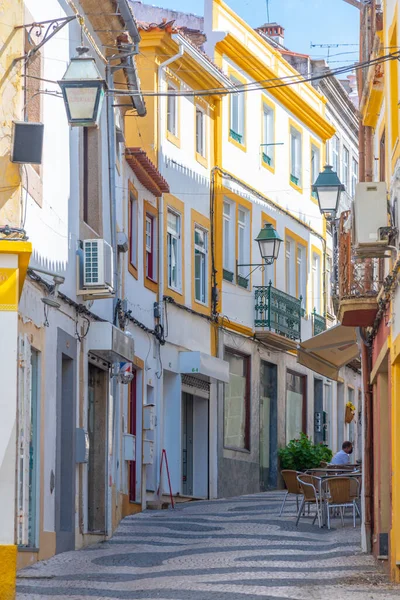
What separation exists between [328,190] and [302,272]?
58.9 ft

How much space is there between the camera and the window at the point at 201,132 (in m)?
29.0

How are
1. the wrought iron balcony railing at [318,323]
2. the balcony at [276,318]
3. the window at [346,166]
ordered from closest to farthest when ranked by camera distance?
1. the balcony at [276,318]
2. the wrought iron balcony railing at [318,323]
3. the window at [346,166]

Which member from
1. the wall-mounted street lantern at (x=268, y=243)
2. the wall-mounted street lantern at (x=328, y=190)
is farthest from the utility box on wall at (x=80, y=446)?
the wall-mounted street lantern at (x=268, y=243)

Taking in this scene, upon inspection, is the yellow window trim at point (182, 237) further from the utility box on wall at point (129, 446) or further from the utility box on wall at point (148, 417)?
the utility box on wall at point (129, 446)

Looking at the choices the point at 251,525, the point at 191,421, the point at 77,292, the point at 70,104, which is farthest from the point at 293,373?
the point at 70,104

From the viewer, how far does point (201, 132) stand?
2920 centimetres

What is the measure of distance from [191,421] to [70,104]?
15.6 m

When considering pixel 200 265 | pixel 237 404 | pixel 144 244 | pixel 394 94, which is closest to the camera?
pixel 394 94

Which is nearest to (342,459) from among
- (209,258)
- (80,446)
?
(209,258)

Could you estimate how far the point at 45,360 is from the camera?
15461 millimetres

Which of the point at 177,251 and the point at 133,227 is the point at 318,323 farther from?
the point at 133,227

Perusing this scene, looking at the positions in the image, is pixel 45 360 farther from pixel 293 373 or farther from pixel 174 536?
pixel 293 373

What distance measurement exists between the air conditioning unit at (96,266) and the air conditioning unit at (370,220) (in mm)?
4159

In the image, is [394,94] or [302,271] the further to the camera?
[302,271]
